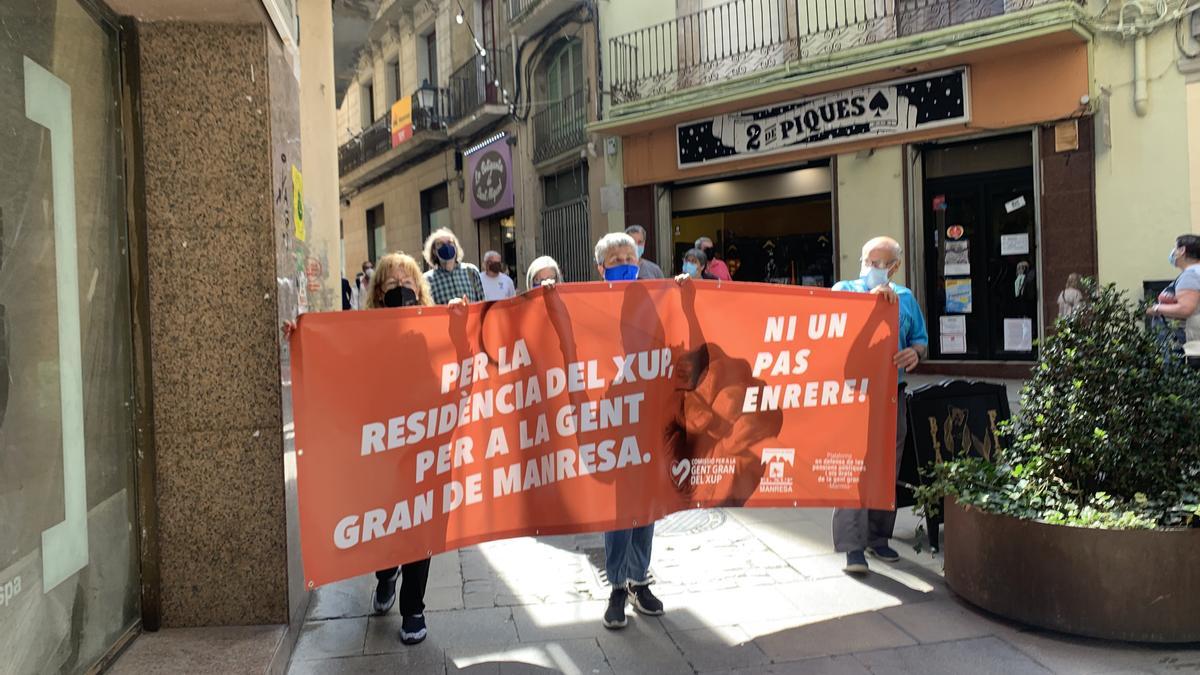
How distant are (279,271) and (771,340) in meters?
2.15

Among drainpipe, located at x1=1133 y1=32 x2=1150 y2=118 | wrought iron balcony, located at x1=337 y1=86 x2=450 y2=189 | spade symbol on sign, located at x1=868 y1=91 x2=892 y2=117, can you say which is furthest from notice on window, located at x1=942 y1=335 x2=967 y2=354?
wrought iron balcony, located at x1=337 y1=86 x2=450 y2=189

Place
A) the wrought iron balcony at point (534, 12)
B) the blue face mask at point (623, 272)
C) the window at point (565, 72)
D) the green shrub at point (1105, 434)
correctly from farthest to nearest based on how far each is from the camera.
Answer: the window at point (565, 72), the wrought iron balcony at point (534, 12), the blue face mask at point (623, 272), the green shrub at point (1105, 434)

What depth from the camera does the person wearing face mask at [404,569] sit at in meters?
3.81

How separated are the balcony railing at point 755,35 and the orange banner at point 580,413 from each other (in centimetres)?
942

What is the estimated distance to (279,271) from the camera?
12.0ft

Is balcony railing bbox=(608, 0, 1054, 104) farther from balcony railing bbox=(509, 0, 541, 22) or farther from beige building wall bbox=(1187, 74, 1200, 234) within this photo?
balcony railing bbox=(509, 0, 541, 22)

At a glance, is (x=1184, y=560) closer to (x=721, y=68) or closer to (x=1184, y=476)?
(x=1184, y=476)

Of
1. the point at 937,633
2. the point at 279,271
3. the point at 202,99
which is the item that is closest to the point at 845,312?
the point at 937,633

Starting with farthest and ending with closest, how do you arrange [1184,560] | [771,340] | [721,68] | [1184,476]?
1. [721,68]
2. [771,340]
3. [1184,476]
4. [1184,560]

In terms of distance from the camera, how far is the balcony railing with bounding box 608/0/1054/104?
1248 centimetres

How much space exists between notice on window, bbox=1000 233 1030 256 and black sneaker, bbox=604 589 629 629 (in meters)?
9.97

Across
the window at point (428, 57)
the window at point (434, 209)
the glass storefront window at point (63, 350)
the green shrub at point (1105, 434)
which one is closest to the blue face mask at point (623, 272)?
the green shrub at point (1105, 434)

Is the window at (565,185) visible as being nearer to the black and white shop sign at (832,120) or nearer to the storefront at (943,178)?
the storefront at (943,178)

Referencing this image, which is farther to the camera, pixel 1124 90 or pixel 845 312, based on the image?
pixel 1124 90
